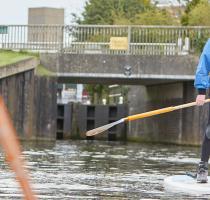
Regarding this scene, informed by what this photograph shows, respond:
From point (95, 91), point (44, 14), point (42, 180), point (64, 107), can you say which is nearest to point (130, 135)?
point (64, 107)

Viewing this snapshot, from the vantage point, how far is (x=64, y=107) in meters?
→ 42.3

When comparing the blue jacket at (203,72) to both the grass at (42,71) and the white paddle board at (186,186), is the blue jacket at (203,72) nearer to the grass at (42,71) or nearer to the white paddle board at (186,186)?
the white paddle board at (186,186)

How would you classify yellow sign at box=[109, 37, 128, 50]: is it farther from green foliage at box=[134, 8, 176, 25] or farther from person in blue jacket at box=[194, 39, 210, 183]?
person in blue jacket at box=[194, 39, 210, 183]

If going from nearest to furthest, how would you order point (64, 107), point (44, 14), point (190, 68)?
point (190, 68), point (44, 14), point (64, 107)

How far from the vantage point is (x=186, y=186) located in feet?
24.8

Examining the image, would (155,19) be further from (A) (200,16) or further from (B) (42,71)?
(B) (42,71)

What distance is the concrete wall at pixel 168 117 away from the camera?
31.4 meters

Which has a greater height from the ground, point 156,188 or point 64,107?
point 156,188

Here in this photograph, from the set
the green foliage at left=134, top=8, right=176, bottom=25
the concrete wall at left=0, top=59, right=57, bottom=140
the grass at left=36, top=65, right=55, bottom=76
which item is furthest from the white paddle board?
the green foliage at left=134, top=8, right=176, bottom=25

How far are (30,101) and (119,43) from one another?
4607 millimetres

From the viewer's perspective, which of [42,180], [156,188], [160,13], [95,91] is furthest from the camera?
[95,91]

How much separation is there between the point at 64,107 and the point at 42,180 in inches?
1337

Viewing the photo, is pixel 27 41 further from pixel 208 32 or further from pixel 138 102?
pixel 138 102

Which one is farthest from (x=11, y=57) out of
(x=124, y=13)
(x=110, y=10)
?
(x=110, y=10)
